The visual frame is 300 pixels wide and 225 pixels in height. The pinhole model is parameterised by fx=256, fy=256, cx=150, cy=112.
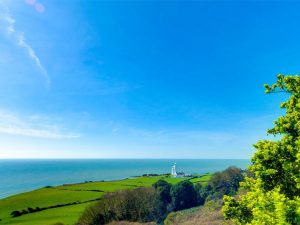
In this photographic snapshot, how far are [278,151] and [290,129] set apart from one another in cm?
159

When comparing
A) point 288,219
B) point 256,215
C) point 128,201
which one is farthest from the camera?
point 128,201

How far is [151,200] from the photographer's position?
5253 centimetres

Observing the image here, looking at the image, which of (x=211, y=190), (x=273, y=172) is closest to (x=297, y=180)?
(x=273, y=172)

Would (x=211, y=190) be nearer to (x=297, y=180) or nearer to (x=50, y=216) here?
(x=50, y=216)

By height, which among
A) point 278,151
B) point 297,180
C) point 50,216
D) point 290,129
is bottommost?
point 50,216

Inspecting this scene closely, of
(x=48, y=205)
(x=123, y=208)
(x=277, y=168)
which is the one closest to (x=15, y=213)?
(x=48, y=205)

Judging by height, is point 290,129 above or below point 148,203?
above

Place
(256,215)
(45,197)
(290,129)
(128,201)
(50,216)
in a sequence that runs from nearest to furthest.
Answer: (256,215), (290,129), (128,201), (50,216), (45,197)

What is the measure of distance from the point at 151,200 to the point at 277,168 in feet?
143

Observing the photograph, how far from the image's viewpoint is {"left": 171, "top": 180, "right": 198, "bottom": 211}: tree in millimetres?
71938

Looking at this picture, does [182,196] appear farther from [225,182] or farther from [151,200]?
[151,200]

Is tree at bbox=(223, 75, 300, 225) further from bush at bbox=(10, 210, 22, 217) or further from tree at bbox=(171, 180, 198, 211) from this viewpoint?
tree at bbox=(171, 180, 198, 211)

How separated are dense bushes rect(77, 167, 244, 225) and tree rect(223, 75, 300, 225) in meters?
35.0

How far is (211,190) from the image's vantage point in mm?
79125
